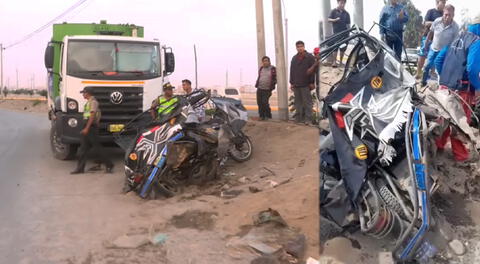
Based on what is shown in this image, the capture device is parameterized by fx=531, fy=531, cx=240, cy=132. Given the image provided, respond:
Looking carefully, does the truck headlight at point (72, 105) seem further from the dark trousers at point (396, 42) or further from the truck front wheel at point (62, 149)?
the dark trousers at point (396, 42)

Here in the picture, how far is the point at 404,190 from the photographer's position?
386cm

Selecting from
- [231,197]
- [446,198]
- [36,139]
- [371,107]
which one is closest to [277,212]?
[231,197]

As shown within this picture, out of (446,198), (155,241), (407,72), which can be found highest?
(407,72)

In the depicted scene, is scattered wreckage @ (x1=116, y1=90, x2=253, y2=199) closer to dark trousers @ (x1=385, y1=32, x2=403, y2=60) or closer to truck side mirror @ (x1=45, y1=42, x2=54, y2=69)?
truck side mirror @ (x1=45, y1=42, x2=54, y2=69)

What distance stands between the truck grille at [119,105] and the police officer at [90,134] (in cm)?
30

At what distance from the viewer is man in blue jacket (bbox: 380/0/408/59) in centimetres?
429

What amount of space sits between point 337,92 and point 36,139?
43.4 feet

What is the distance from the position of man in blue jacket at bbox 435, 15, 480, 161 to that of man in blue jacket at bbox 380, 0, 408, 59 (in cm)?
82

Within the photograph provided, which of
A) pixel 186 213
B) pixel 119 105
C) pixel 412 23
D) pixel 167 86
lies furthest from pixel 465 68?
pixel 119 105

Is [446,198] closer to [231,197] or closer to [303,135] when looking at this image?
[231,197]

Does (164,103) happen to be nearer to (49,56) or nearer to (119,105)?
→ (119,105)

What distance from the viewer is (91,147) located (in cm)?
988

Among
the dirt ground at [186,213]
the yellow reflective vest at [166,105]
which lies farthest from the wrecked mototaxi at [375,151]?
the yellow reflective vest at [166,105]

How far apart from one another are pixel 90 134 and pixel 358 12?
746 cm
